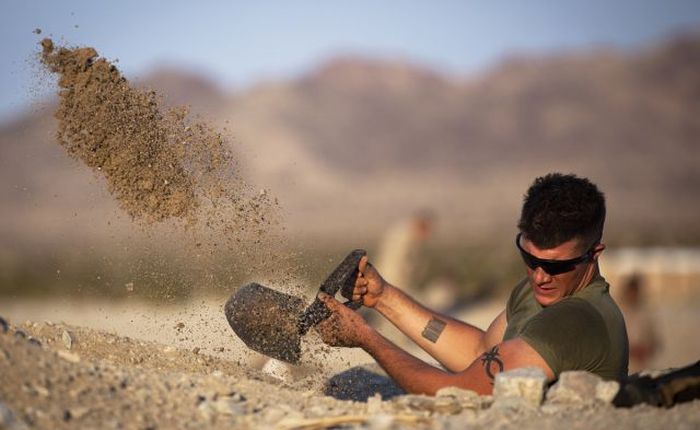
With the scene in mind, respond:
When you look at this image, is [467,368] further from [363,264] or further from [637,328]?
[637,328]

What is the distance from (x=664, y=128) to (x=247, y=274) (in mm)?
100869

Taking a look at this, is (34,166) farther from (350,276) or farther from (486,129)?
(350,276)

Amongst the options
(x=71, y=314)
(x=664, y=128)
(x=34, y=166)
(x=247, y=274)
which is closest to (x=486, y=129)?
(x=664, y=128)

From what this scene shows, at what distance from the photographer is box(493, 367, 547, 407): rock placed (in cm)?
430

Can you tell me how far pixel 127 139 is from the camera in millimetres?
5672

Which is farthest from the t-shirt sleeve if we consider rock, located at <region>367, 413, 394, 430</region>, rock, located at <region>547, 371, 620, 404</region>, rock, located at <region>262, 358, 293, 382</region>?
rock, located at <region>262, 358, 293, 382</region>

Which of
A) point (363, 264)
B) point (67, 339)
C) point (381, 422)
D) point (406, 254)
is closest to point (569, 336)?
point (381, 422)

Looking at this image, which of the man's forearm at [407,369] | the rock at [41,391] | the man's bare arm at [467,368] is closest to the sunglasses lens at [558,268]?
the man's bare arm at [467,368]

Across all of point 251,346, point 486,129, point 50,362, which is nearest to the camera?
point 50,362

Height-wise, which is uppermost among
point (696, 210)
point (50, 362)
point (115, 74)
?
point (696, 210)

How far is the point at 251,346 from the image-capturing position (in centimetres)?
545

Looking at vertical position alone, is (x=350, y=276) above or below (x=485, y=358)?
above

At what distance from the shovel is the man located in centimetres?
30

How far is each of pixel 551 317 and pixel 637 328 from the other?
510 cm
